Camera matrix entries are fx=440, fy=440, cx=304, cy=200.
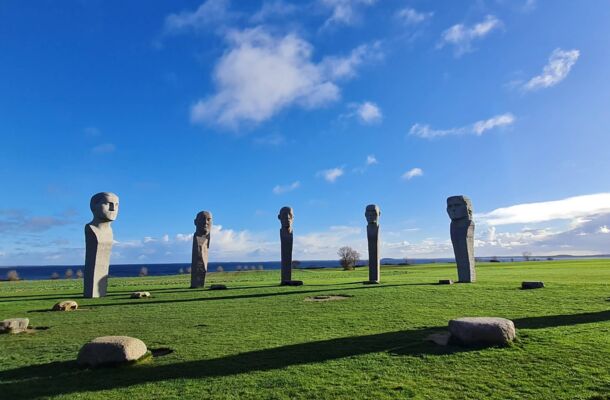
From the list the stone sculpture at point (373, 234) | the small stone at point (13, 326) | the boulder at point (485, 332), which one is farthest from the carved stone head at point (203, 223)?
the boulder at point (485, 332)

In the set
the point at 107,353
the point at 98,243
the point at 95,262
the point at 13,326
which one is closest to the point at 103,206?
the point at 98,243

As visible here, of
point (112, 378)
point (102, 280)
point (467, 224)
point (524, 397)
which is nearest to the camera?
point (524, 397)

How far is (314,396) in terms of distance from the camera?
6.29 metres

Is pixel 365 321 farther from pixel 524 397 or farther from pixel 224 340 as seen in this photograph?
pixel 524 397

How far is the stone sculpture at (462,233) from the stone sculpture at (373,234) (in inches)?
185

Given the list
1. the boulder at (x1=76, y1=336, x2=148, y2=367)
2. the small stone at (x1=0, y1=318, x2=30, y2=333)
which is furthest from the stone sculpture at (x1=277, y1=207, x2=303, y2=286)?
the boulder at (x1=76, y1=336, x2=148, y2=367)

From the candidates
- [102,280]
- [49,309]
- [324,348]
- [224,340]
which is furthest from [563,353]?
[102,280]

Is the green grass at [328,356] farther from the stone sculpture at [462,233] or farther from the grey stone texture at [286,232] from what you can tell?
the grey stone texture at [286,232]

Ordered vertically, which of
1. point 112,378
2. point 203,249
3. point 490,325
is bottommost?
point 112,378

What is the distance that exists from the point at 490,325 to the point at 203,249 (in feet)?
69.5

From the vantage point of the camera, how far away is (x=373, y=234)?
2738 centimetres

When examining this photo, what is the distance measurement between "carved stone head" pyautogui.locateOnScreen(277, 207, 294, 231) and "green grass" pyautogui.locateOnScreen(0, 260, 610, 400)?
13879 mm

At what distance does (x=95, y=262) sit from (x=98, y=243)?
92 cm

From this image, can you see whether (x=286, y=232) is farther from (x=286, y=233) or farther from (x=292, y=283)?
(x=292, y=283)
